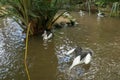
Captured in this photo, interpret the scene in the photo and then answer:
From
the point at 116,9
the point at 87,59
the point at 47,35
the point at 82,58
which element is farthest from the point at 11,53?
the point at 116,9

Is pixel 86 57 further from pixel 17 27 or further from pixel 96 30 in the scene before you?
pixel 17 27

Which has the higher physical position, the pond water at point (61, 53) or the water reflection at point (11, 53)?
the water reflection at point (11, 53)

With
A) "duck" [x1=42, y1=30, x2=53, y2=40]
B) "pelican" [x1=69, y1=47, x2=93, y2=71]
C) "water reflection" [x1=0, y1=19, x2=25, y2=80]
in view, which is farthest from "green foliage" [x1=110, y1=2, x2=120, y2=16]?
"pelican" [x1=69, y1=47, x2=93, y2=71]

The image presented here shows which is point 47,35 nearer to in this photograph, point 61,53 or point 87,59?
point 61,53

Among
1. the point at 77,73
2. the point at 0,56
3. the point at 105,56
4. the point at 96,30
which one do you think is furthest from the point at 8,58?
the point at 96,30

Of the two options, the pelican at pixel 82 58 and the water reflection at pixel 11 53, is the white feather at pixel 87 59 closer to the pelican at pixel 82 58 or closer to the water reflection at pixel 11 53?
the pelican at pixel 82 58

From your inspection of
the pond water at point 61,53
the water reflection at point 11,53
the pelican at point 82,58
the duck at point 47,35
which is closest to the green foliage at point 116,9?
the pond water at point 61,53

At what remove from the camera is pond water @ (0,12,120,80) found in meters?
5.86

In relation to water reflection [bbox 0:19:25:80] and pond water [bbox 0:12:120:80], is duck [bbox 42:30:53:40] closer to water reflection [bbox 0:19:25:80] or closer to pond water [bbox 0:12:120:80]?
pond water [bbox 0:12:120:80]

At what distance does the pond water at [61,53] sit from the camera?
5863mm

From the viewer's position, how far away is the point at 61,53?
7.44 metres

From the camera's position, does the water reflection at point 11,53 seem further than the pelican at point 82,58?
No


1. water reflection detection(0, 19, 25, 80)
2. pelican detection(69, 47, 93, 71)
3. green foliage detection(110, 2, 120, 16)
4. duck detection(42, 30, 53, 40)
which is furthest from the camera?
green foliage detection(110, 2, 120, 16)

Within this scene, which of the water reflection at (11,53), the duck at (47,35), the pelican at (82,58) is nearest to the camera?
the water reflection at (11,53)
